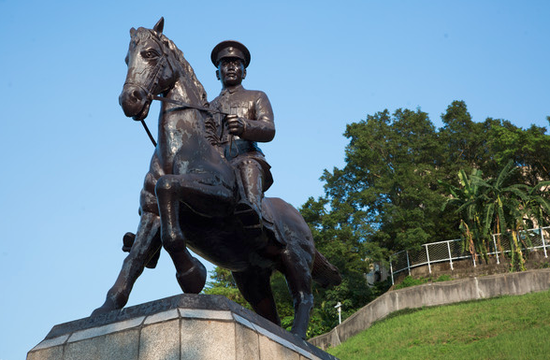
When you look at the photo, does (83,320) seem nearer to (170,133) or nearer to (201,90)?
(170,133)

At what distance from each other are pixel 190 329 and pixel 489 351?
1726 centimetres

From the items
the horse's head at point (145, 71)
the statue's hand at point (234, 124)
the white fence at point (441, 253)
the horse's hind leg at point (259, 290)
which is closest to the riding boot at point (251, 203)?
the statue's hand at point (234, 124)

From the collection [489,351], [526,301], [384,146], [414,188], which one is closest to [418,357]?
[489,351]

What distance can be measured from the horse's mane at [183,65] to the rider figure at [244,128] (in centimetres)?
36

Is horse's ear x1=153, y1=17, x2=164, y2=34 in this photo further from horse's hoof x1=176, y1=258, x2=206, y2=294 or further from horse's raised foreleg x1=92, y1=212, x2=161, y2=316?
horse's hoof x1=176, y1=258, x2=206, y2=294

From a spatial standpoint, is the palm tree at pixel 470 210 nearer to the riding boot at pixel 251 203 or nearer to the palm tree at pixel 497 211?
the palm tree at pixel 497 211

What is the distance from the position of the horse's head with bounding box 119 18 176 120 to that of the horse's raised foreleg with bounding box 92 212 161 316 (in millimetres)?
1006

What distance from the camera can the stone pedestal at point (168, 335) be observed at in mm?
5270

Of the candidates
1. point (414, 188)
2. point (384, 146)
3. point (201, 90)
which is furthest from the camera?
point (384, 146)

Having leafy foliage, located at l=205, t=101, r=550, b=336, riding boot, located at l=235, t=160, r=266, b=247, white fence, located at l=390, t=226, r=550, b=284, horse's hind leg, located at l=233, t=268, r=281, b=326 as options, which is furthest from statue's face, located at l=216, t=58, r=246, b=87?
white fence, located at l=390, t=226, r=550, b=284

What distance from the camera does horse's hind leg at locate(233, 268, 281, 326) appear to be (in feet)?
27.1

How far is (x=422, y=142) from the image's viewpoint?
146 ft

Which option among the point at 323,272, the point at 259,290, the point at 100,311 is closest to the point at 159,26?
the point at 100,311

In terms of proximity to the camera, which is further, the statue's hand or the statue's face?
the statue's face
